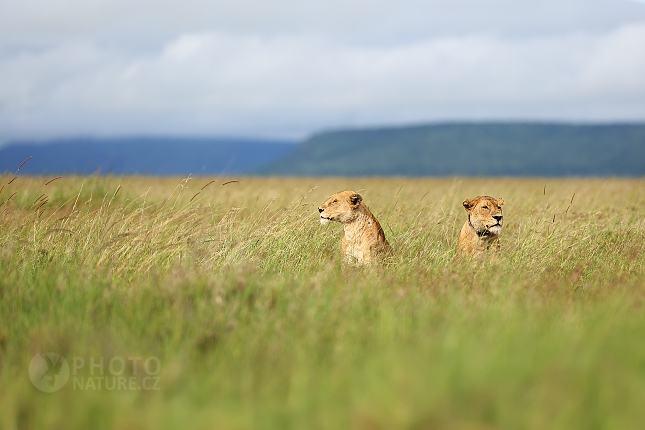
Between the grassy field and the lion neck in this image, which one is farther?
the lion neck

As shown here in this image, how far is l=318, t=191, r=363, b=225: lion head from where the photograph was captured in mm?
7105

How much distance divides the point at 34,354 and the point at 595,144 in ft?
702

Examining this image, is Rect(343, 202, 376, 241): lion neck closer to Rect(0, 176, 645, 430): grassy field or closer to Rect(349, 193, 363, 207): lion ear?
Rect(349, 193, 363, 207): lion ear

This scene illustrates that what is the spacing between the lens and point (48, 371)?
12.0ft

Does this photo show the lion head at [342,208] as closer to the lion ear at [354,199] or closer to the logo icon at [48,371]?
the lion ear at [354,199]

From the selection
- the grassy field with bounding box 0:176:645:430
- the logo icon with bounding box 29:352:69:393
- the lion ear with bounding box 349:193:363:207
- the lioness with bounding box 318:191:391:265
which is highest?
the lion ear with bounding box 349:193:363:207

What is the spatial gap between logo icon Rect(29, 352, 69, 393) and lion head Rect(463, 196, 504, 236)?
16.0ft

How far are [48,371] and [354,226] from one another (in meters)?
4.17

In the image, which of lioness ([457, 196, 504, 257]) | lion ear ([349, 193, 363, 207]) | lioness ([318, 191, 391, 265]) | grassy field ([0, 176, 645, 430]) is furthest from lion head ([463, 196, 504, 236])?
lion ear ([349, 193, 363, 207])

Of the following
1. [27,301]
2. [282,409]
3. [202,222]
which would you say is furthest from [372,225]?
[282,409]

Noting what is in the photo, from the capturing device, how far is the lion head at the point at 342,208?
23.3 feet

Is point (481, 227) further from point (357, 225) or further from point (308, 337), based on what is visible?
point (308, 337)

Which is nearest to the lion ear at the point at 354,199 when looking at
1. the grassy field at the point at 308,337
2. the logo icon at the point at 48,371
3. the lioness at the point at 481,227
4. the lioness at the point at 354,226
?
the lioness at the point at 354,226

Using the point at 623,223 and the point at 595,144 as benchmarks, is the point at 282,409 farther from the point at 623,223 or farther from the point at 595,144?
the point at 595,144
